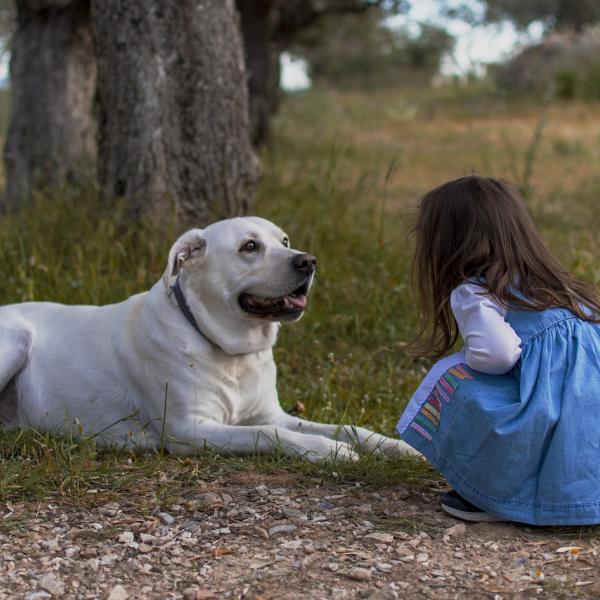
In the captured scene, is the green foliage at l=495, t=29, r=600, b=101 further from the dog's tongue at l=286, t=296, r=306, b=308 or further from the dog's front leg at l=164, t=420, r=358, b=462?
the dog's front leg at l=164, t=420, r=358, b=462

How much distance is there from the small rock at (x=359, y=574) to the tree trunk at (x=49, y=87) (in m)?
5.16

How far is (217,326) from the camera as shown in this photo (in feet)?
13.0

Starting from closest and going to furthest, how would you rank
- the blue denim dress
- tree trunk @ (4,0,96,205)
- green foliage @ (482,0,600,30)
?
the blue denim dress, tree trunk @ (4,0,96,205), green foliage @ (482,0,600,30)

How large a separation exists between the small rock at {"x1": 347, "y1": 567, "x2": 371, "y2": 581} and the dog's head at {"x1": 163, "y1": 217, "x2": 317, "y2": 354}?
134cm

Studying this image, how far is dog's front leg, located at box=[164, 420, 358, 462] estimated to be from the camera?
375 cm

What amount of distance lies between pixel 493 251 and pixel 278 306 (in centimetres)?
103

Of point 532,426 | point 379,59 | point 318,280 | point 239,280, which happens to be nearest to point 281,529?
point 532,426

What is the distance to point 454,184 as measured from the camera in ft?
11.1

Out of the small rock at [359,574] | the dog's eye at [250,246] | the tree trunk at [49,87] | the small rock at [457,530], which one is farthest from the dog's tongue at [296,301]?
the tree trunk at [49,87]

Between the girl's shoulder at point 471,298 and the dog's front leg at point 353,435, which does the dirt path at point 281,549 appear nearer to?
the dog's front leg at point 353,435

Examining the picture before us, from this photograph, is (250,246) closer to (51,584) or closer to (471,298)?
(471,298)

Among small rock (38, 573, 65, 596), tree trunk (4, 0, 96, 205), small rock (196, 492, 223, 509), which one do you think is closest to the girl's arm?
small rock (196, 492, 223, 509)

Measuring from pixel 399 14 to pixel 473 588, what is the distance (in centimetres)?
980

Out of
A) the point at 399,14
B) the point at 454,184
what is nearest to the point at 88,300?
→ the point at 454,184
